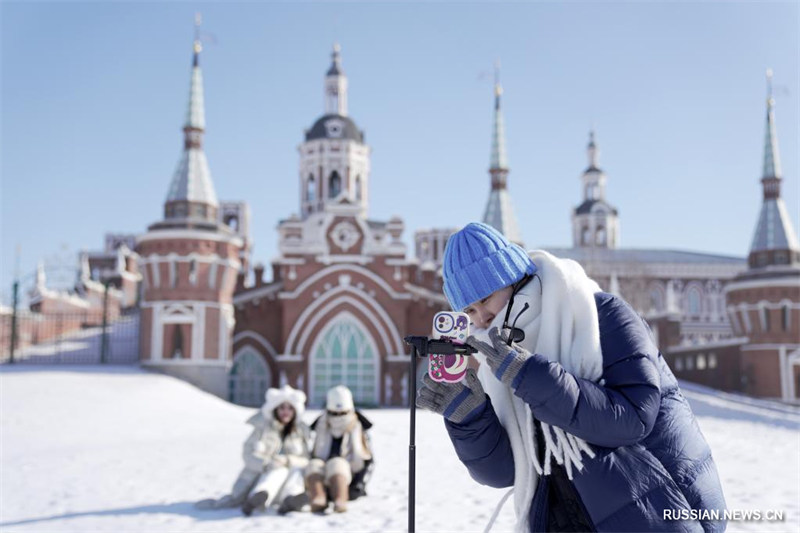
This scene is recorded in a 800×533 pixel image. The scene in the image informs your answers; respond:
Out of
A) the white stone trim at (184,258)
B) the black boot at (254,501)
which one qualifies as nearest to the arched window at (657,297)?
the white stone trim at (184,258)

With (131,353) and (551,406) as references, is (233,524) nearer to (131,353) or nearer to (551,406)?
(551,406)

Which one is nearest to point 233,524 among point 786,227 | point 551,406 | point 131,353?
point 551,406

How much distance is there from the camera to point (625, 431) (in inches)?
90.9

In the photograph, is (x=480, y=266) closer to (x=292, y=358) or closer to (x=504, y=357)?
(x=504, y=357)

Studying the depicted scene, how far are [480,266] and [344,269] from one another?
69.3ft

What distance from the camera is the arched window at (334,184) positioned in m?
38.0

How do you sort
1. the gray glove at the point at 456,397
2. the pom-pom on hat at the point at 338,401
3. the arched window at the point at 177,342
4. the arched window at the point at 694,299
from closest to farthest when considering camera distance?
Answer: the gray glove at the point at 456,397 → the pom-pom on hat at the point at 338,401 → the arched window at the point at 177,342 → the arched window at the point at 694,299

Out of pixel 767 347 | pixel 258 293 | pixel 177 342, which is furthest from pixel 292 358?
pixel 767 347

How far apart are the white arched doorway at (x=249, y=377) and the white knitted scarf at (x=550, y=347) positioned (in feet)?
71.8

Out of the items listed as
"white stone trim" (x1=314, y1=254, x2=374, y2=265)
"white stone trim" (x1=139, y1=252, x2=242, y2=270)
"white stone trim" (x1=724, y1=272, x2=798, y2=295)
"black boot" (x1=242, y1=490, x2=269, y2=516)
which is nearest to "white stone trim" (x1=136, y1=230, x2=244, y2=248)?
"white stone trim" (x1=139, y1=252, x2=242, y2=270)

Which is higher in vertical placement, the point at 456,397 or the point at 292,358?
the point at 456,397

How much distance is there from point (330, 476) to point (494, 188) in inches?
845

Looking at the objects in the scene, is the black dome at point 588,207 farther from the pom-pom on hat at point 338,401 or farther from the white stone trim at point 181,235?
the pom-pom on hat at point 338,401

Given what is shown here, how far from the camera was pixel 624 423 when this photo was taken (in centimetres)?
230
